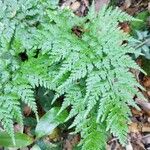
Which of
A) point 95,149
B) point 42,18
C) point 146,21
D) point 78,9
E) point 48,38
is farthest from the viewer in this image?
point 78,9

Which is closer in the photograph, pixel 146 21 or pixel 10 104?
pixel 10 104

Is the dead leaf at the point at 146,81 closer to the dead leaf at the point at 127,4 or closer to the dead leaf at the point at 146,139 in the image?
the dead leaf at the point at 146,139

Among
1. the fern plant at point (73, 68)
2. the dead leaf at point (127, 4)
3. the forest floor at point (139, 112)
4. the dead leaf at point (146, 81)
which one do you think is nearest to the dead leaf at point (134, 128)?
the forest floor at point (139, 112)

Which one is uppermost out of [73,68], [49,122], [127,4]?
[127,4]

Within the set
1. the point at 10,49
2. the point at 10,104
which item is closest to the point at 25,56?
the point at 10,49

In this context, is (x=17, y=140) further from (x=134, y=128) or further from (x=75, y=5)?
(x=75, y=5)

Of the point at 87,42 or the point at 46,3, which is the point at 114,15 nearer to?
the point at 87,42

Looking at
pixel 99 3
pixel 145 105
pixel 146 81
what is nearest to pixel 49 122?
pixel 145 105

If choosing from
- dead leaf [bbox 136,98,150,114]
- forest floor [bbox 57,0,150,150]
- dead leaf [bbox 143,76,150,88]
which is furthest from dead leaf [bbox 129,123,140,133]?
dead leaf [bbox 143,76,150,88]

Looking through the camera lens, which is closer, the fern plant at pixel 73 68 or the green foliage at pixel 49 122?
the fern plant at pixel 73 68
